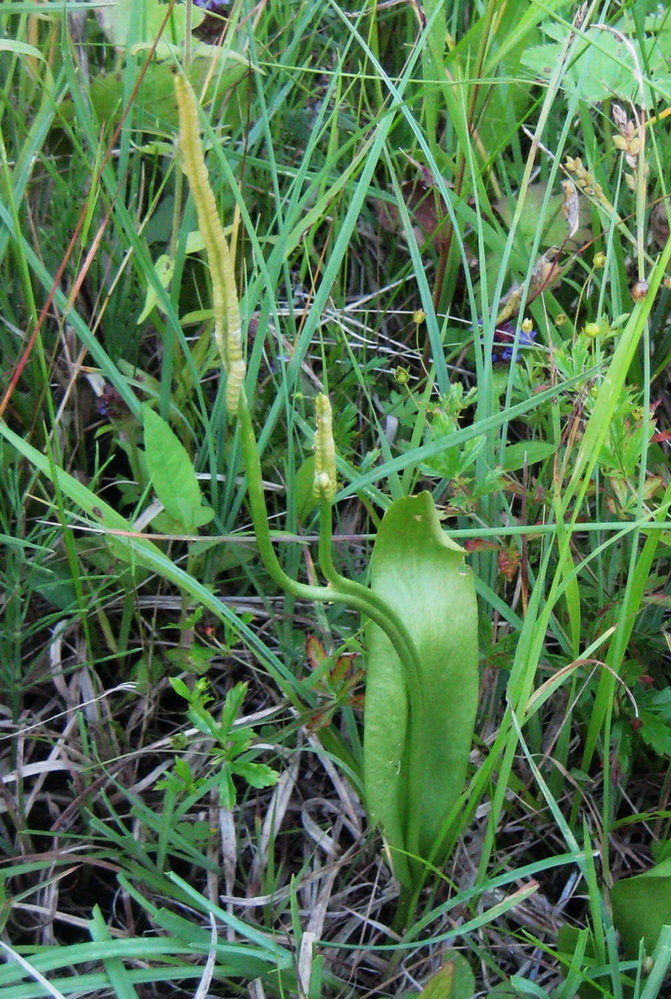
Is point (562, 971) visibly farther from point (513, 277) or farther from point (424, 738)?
point (513, 277)

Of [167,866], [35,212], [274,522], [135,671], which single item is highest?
[35,212]

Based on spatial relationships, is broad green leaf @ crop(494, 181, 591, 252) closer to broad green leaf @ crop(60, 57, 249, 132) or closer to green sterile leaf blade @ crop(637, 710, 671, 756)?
broad green leaf @ crop(60, 57, 249, 132)

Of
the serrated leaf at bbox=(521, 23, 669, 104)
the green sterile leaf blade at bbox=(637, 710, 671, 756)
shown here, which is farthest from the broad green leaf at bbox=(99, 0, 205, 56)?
the green sterile leaf blade at bbox=(637, 710, 671, 756)

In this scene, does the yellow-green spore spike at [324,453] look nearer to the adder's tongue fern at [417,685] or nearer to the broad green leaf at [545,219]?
the adder's tongue fern at [417,685]

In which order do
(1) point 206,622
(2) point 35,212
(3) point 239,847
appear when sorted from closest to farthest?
(3) point 239,847, (1) point 206,622, (2) point 35,212

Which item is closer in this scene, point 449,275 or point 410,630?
point 410,630

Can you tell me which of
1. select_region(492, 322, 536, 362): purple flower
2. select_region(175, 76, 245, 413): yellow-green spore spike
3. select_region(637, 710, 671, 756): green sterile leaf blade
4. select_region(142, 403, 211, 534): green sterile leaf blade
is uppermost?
select_region(175, 76, 245, 413): yellow-green spore spike

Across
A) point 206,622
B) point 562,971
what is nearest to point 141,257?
point 206,622
